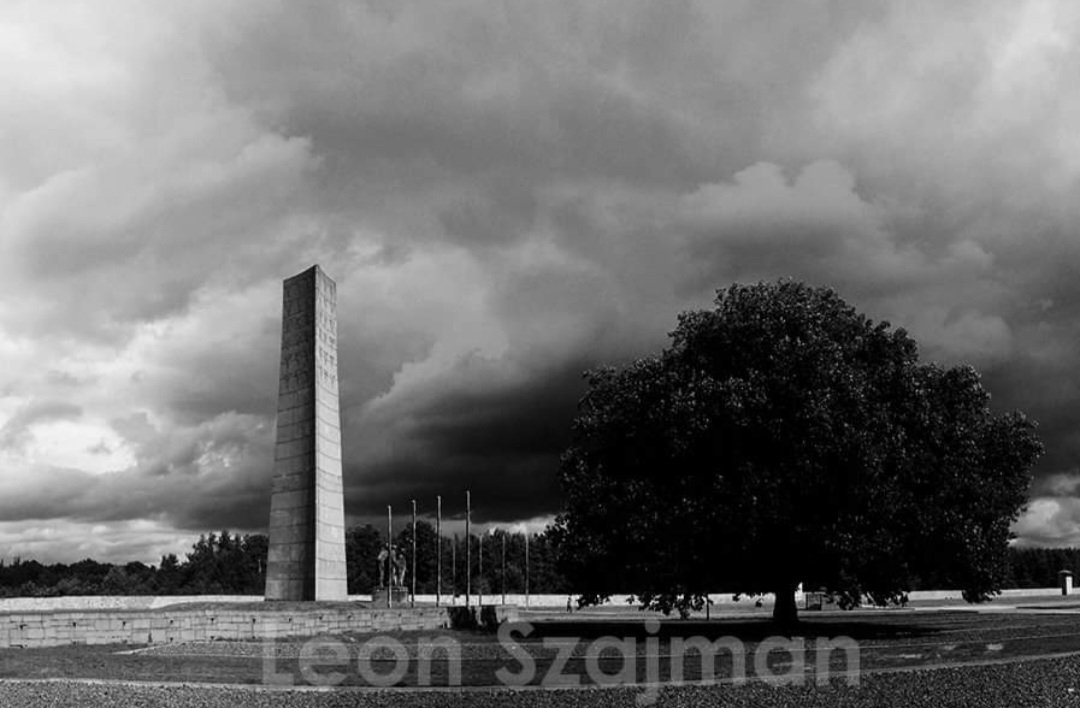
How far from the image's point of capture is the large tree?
38.0 metres

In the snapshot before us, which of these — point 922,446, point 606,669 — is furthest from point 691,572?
point 606,669

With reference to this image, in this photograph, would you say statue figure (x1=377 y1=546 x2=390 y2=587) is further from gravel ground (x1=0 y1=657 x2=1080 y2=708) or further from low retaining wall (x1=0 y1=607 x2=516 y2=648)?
gravel ground (x1=0 y1=657 x2=1080 y2=708)

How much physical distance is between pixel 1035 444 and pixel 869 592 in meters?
11.6

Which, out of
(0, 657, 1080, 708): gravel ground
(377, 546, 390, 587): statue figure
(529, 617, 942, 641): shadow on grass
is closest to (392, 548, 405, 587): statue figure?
(377, 546, 390, 587): statue figure

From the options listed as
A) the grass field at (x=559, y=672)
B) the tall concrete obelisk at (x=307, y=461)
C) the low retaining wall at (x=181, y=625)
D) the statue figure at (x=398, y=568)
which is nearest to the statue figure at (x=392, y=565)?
the statue figure at (x=398, y=568)

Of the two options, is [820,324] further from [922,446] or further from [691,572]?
[691,572]

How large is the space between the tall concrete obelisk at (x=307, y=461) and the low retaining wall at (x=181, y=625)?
830cm

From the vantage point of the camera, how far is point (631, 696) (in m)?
18.3

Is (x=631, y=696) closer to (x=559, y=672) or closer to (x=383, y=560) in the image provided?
(x=559, y=672)

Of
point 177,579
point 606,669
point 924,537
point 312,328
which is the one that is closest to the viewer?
point 606,669

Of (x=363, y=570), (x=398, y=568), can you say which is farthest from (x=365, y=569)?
(x=398, y=568)

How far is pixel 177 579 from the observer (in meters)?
144

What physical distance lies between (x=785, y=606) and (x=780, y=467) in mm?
7251

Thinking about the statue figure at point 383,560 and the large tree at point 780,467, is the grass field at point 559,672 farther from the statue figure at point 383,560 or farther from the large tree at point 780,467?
the statue figure at point 383,560
